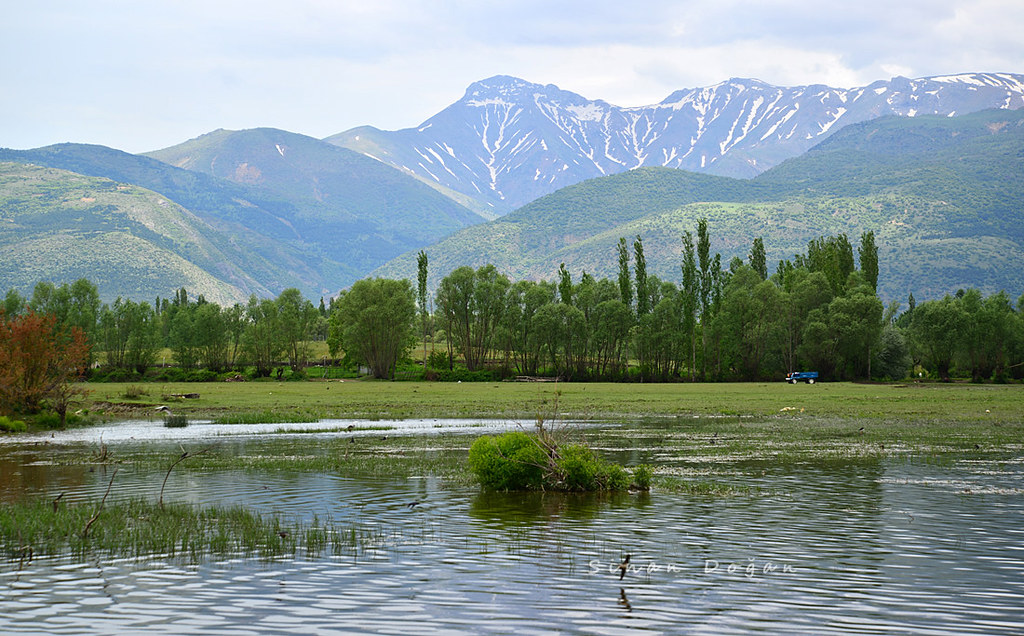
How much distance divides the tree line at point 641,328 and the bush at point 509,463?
93326mm

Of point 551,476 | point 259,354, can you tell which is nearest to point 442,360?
point 259,354

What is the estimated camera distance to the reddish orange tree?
48.6m

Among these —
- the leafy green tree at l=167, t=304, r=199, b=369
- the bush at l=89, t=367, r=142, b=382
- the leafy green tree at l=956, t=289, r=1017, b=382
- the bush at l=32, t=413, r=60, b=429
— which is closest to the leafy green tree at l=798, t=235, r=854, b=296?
the leafy green tree at l=956, t=289, r=1017, b=382

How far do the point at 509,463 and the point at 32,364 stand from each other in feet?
123

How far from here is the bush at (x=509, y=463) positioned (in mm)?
25109

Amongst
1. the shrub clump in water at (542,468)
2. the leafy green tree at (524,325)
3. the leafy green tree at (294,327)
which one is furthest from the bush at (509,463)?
the leafy green tree at (294,327)

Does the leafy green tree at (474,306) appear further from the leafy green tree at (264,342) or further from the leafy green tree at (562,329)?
the leafy green tree at (264,342)

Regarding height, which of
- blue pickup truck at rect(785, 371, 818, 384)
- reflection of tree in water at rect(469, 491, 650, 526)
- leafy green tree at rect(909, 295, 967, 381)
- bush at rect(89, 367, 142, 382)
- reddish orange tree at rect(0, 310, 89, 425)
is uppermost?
leafy green tree at rect(909, 295, 967, 381)

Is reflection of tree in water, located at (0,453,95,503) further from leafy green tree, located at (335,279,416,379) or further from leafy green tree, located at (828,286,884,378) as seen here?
leafy green tree, located at (828,286,884,378)

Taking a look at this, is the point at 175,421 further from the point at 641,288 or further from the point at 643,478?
the point at 641,288

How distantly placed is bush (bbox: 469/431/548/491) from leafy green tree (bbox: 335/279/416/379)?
313 feet

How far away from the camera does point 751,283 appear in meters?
130

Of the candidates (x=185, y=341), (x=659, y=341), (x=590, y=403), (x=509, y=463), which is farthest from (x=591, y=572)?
(x=185, y=341)

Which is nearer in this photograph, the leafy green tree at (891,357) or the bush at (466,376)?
the leafy green tree at (891,357)
